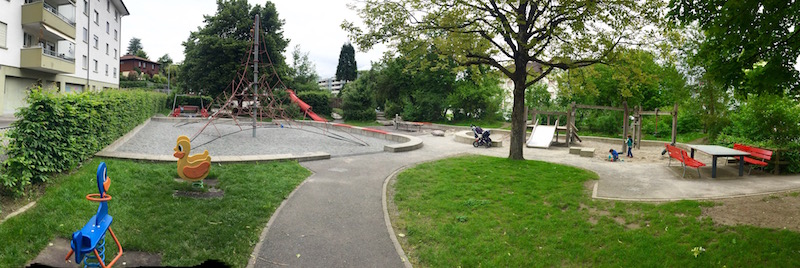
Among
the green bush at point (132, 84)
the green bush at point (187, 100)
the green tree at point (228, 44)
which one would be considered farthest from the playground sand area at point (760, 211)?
the green bush at point (132, 84)

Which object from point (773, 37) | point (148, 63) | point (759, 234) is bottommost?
point (759, 234)

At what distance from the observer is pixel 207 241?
20.4 feet

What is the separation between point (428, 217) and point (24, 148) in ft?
22.2

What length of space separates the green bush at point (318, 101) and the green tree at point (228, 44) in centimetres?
290

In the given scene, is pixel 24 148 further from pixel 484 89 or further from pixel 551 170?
pixel 484 89

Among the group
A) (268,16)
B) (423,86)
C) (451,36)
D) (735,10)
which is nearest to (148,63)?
(268,16)

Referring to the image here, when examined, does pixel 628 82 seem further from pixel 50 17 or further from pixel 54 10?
pixel 54 10

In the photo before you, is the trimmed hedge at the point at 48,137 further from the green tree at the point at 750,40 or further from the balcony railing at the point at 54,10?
the balcony railing at the point at 54,10

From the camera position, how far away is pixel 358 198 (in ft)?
29.9

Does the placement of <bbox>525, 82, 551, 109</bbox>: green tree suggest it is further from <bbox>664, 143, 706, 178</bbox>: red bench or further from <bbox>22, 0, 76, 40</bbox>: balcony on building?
<bbox>22, 0, 76, 40</bbox>: balcony on building

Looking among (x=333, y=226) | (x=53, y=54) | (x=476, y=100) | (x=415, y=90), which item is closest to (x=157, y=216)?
(x=333, y=226)

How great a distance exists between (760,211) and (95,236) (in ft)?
30.6

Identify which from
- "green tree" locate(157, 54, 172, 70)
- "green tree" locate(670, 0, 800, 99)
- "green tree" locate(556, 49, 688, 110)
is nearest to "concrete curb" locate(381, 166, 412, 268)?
"green tree" locate(670, 0, 800, 99)

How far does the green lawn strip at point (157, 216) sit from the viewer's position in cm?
560
